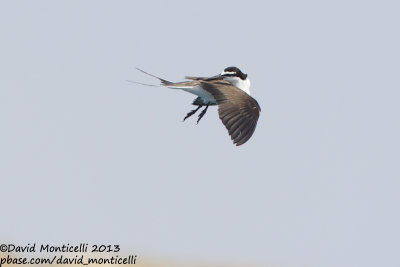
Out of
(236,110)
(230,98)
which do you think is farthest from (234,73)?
(236,110)

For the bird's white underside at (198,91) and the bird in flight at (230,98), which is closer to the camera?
the bird in flight at (230,98)

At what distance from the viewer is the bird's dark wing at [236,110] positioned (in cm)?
2820

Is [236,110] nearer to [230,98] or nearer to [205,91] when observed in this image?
[230,98]

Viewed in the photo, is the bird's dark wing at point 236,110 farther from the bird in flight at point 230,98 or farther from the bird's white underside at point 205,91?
the bird's white underside at point 205,91

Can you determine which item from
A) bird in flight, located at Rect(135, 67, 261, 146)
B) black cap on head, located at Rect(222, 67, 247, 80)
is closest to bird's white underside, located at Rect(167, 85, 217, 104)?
bird in flight, located at Rect(135, 67, 261, 146)

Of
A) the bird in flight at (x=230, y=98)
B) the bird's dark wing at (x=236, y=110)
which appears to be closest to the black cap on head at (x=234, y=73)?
the bird in flight at (x=230, y=98)

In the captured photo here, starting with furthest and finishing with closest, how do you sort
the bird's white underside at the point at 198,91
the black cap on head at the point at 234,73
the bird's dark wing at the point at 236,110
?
the black cap on head at the point at 234,73, the bird's white underside at the point at 198,91, the bird's dark wing at the point at 236,110

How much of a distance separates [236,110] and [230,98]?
76 centimetres

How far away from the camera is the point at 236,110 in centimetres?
2902

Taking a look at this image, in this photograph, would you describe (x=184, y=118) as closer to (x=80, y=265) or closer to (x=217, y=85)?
(x=217, y=85)

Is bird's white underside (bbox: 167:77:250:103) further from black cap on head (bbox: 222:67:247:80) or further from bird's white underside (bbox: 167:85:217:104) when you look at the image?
black cap on head (bbox: 222:67:247:80)

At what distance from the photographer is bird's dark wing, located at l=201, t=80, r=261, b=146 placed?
92.5 ft

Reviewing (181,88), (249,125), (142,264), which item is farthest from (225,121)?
(142,264)

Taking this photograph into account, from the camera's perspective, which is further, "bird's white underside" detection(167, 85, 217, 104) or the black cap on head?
the black cap on head
